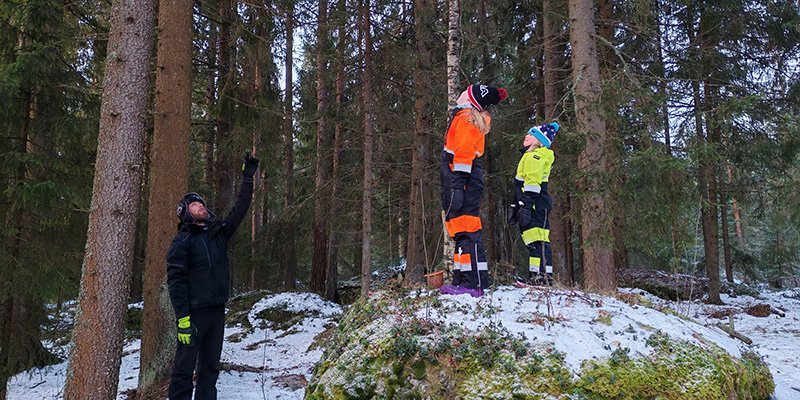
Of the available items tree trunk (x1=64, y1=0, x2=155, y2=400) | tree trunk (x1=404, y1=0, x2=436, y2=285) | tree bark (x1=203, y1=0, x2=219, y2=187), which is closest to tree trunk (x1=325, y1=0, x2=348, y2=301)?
tree trunk (x1=404, y1=0, x2=436, y2=285)

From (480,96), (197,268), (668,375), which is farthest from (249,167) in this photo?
(668,375)

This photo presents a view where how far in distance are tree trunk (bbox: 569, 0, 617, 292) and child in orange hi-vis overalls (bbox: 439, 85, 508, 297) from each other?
10.5 feet

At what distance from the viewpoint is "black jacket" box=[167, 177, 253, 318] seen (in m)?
4.82

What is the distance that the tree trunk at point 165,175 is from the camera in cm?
669

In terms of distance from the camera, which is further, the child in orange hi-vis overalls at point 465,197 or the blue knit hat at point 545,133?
the blue knit hat at point 545,133

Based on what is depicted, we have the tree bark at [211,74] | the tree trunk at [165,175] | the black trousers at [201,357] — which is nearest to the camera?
the black trousers at [201,357]

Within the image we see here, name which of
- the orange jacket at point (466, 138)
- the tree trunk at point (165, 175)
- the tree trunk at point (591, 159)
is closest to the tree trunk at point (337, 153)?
the tree trunk at point (165, 175)

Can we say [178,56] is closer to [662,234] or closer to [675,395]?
[675,395]

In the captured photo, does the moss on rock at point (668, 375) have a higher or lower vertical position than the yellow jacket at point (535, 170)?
lower

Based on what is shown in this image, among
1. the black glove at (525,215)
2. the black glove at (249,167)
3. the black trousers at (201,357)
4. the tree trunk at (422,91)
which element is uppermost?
the tree trunk at (422,91)

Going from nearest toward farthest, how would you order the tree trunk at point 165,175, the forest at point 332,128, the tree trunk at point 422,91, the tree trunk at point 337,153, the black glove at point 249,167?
1. the black glove at point 249,167
2. the forest at point 332,128
3. the tree trunk at point 165,175
4. the tree trunk at point 422,91
5. the tree trunk at point 337,153

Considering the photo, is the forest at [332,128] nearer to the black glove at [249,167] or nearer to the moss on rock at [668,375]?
the black glove at [249,167]

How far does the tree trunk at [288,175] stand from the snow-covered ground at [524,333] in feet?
7.47

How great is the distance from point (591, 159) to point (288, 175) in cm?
851
